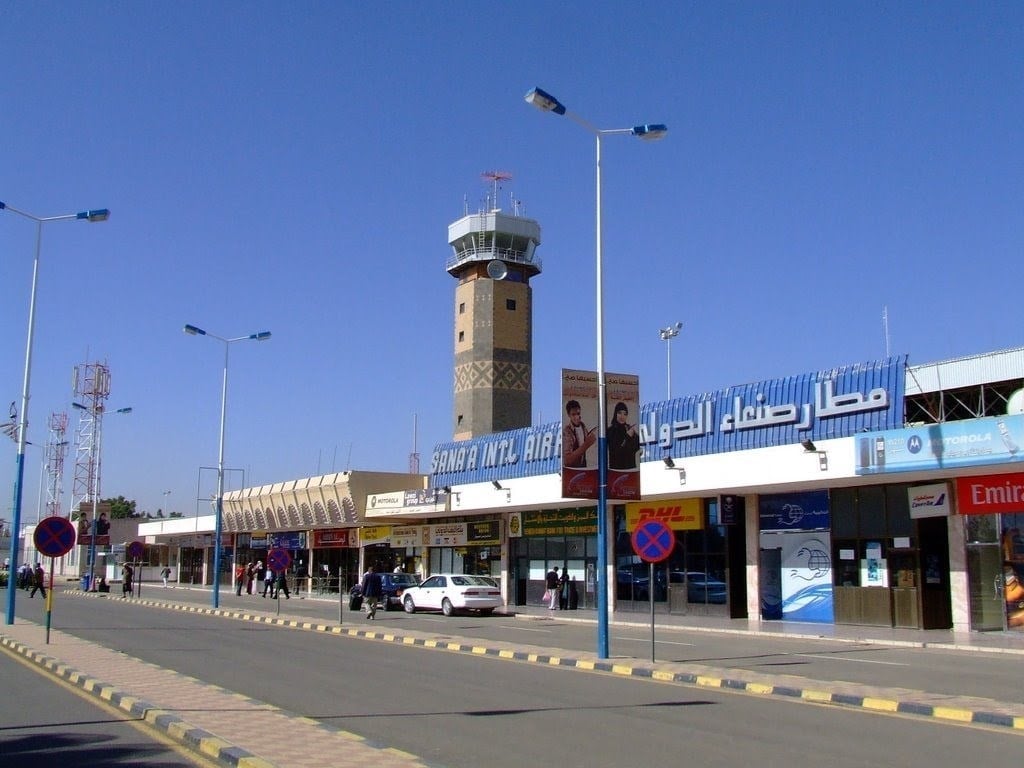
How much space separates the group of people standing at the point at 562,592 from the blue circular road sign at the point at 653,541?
20270 millimetres

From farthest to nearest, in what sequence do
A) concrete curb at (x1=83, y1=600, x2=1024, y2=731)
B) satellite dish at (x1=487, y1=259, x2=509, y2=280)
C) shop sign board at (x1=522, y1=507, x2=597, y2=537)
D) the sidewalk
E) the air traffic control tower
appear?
satellite dish at (x1=487, y1=259, x2=509, y2=280) → the air traffic control tower → shop sign board at (x1=522, y1=507, x2=597, y2=537) → concrete curb at (x1=83, y1=600, x2=1024, y2=731) → the sidewalk

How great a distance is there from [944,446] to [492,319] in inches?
1838

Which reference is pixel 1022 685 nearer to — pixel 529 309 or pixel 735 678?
pixel 735 678

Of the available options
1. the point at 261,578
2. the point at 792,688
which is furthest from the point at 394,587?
the point at 792,688

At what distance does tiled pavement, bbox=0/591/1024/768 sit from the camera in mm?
9039

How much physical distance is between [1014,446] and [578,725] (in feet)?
50.2

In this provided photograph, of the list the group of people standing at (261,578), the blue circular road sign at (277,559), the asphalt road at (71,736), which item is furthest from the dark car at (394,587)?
the asphalt road at (71,736)

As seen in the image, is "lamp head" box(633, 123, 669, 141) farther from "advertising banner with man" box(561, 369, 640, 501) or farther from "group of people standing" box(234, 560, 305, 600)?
"group of people standing" box(234, 560, 305, 600)

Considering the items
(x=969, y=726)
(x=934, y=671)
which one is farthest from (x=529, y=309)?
(x=969, y=726)

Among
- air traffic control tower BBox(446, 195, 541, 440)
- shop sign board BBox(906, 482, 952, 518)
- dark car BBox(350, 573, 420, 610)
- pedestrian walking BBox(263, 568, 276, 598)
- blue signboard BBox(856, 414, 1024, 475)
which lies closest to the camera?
blue signboard BBox(856, 414, 1024, 475)

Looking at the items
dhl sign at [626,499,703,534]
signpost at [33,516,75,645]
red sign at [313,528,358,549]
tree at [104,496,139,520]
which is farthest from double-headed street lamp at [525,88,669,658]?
tree at [104,496,139,520]

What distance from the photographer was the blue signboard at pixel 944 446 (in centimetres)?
2245

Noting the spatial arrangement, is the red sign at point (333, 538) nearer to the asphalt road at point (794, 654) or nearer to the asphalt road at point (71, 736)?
the asphalt road at point (794, 654)

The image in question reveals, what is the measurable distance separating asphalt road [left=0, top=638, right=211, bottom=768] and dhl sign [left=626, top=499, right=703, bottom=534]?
22.5m
